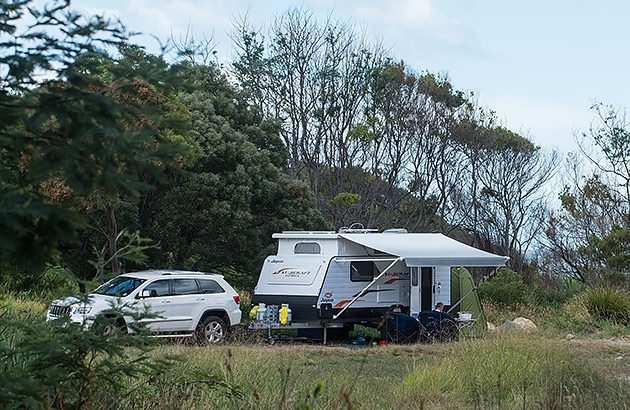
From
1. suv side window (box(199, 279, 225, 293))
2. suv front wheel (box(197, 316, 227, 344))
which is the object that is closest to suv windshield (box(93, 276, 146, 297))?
suv side window (box(199, 279, 225, 293))

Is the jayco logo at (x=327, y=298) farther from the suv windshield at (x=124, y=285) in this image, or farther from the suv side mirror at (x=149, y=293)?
the suv windshield at (x=124, y=285)

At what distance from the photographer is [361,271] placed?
17.5 meters

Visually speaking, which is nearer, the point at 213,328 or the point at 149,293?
the point at 149,293

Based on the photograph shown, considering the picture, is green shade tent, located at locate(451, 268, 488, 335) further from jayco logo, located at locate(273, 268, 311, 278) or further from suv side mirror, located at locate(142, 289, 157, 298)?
suv side mirror, located at locate(142, 289, 157, 298)

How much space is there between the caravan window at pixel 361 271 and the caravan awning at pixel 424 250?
62 centimetres

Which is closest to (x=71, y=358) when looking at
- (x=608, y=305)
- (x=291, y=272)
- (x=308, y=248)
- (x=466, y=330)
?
(x=466, y=330)

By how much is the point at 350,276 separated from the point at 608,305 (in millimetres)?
8019

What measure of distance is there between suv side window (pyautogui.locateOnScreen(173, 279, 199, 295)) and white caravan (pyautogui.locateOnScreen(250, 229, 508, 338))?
170 cm

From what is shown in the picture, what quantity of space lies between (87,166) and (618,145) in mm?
28960

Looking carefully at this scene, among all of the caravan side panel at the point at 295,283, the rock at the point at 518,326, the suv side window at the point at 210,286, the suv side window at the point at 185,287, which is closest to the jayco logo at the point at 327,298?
the caravan side panel at the point at 295,283

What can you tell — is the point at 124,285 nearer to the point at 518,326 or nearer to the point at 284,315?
the point at 284,315

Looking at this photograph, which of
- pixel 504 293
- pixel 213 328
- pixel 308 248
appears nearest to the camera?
pixel 213 328

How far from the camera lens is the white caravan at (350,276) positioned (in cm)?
1664

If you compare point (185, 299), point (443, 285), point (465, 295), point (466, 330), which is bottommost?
point (466, 330)
